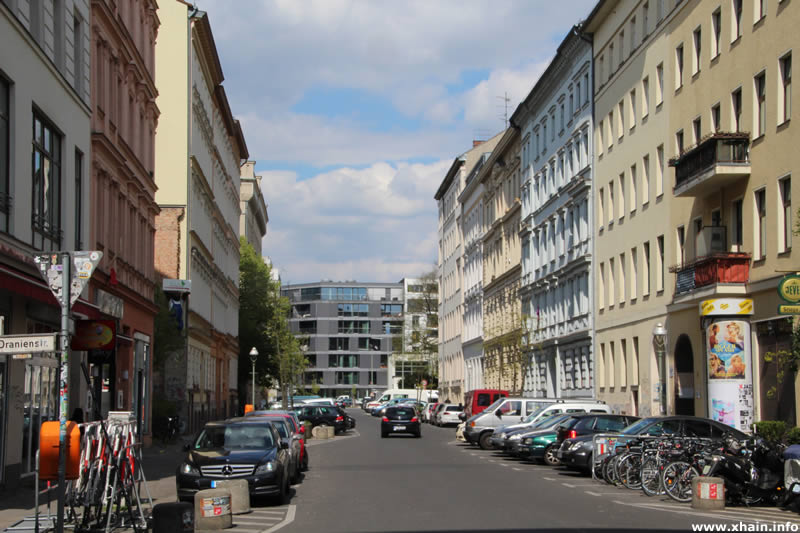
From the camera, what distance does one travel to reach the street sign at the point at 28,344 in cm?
1266

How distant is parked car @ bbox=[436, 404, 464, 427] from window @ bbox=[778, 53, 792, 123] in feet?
133

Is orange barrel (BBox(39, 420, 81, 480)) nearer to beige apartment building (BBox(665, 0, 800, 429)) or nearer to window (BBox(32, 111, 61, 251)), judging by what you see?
window (BBox(32, 111, 61, 251))

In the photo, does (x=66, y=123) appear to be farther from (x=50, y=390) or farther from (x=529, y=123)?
(x=529, y=123)

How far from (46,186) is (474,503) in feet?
39.7

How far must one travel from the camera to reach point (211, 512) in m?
16.5

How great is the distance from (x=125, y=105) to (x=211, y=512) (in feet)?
71.4

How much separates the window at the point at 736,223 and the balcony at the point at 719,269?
1.27m

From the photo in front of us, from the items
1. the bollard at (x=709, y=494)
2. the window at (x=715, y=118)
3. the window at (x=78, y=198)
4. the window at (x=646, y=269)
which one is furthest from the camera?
the window at (x=646, y=269)

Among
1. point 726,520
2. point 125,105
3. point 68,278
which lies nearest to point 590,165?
point 125,105

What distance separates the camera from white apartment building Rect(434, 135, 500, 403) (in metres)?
106

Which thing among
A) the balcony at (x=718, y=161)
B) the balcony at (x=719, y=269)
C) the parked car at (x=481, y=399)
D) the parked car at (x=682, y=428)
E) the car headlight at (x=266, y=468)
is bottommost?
the car headlight at (x=266, y=468)

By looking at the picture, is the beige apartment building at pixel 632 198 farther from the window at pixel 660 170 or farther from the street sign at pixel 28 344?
the street sign at pixel 28 344

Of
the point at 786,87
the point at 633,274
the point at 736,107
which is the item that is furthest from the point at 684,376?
the point at 786,87

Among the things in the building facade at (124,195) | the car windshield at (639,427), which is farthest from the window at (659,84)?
the car windshield at (639,427)
